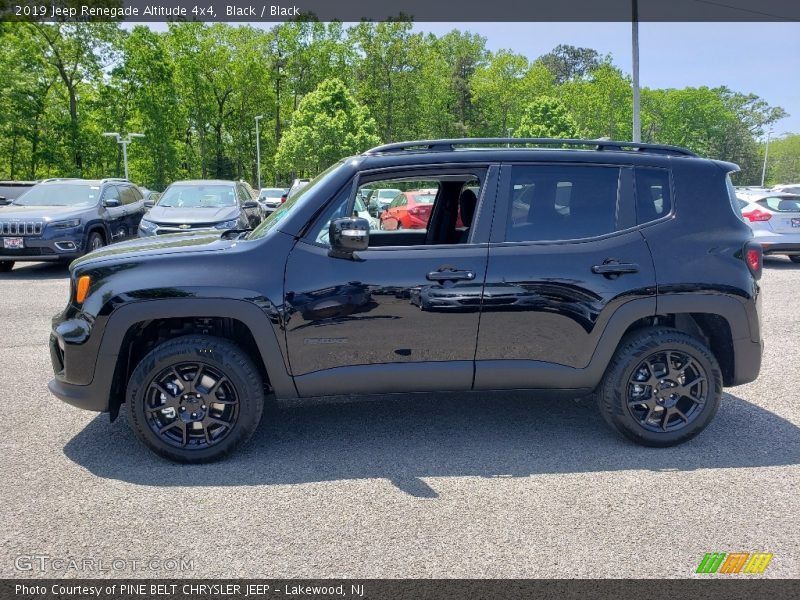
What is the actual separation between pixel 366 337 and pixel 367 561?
1381 mm

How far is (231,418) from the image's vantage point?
4.05 meters

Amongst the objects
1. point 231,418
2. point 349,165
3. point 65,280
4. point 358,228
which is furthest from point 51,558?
point 65,280

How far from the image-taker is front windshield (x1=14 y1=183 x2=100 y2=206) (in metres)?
13.1

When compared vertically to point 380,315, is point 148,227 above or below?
above

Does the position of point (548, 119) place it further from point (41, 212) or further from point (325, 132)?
point (41, 212)

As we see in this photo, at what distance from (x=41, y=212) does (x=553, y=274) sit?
11.0 m

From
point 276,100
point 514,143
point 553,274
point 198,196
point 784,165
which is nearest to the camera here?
point 553,274

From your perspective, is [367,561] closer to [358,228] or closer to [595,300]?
[358,228]

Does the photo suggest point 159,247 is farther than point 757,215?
No

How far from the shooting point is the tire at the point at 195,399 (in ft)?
13.0

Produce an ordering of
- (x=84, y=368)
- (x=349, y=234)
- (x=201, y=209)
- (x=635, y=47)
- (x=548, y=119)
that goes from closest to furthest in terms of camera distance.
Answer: (x=349, y=234)
(x=84, y=368)
(x=201, y=209)
(x=635, y=47)
(x=548, y=119)

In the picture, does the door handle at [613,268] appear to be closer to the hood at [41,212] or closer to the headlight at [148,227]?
the headlight at [148,227]

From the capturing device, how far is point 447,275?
4.03 metres

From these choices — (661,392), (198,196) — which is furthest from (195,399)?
(198,196)
